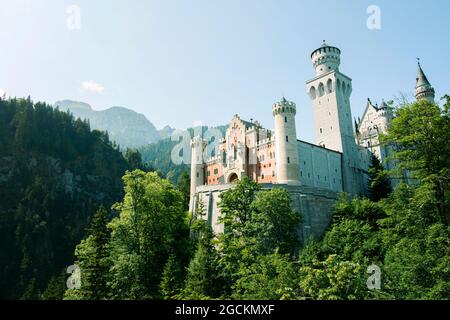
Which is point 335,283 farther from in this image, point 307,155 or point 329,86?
point 329,86

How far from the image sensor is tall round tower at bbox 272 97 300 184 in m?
50.4

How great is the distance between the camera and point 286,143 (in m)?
51.9

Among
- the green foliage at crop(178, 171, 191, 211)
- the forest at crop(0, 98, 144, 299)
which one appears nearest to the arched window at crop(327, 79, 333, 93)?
the green foliage at crop(178, 171, 191, 211)

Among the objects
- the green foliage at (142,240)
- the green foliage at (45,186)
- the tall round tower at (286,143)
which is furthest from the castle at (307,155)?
the green foliage at (45,186)

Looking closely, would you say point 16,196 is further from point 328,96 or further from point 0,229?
point 328,96

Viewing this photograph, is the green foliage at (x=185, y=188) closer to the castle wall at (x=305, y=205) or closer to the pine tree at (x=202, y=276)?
the castle wall at (x=305, y=205)

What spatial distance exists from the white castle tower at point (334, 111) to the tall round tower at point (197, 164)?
64.6 ft

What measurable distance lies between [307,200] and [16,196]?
298 feet

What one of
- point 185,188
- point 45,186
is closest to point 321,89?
point 185,188

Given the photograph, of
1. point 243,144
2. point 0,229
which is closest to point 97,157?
point 0,229

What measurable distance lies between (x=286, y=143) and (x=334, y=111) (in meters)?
15.2

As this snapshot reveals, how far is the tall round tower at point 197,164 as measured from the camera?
62.3 meters
